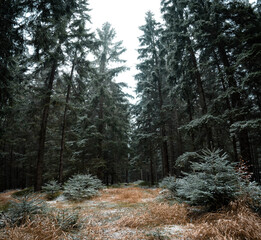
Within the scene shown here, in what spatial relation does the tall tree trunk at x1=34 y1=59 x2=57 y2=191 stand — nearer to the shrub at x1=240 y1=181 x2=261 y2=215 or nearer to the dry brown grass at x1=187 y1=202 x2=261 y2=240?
the dry brown grass at x1=187 y1=202 x2=261 y2=240

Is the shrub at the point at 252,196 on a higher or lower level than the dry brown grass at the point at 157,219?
higher

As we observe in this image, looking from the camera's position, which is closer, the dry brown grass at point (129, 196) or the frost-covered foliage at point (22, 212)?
the frost-covered foliage at point (22, 212)

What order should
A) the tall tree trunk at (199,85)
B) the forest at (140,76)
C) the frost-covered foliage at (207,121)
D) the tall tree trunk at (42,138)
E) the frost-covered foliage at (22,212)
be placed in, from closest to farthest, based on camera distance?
the frost-covered foliage at (22,212) < the forest at (140,76) < the frost-covered foliage at (207,121) < the tall tree trunk at (199,85) < the tall tree trunk at (42,138)

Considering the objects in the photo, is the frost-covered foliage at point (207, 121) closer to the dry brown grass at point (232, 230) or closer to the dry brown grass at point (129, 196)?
the dry brown grass at point (129, 196)

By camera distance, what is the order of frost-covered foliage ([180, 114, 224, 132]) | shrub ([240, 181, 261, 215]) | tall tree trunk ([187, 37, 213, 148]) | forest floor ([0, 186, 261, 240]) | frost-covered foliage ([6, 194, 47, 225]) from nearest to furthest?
1. forest floor ([0, 186, 261, 240])
2. frost-covered foliage ([6, 194, 47, 225])
3. shrub ([240, 181, 261, 215])
4. frost-covered foliage ([180, 114, 224, 132])
5. tall tree trunk ([187, 37, 213, 148])

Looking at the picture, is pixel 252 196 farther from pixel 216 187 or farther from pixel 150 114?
pixel 150 114

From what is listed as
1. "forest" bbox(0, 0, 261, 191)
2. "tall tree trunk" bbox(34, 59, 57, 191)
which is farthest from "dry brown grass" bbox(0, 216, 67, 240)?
"tall tree trunk" bbox(34, 59, 57, 191)

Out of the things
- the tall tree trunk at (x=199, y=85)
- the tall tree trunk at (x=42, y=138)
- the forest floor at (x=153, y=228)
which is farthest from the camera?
the tall tree trunk at (x=42, y=138)

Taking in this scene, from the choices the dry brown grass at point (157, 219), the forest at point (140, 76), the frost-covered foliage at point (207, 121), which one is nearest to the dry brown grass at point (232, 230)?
the dry brown grass at point (157, 219)

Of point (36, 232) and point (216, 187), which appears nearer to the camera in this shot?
point (36, 232)

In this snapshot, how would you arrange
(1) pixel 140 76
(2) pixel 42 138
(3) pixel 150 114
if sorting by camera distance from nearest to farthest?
(2) pixel 42 138, (3) pixel 150 114, (1) pixel 140 76

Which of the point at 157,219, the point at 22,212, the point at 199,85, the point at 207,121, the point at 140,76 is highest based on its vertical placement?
the point at 140,76

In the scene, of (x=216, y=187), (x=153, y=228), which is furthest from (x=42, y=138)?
(x=216, y=187)

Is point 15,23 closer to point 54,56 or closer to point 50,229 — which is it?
point 54,56
